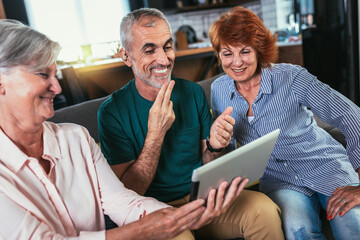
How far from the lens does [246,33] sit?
1446mm

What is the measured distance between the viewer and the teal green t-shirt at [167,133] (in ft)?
4.49

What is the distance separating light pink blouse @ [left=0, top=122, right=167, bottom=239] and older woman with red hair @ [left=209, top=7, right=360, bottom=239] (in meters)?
0.64

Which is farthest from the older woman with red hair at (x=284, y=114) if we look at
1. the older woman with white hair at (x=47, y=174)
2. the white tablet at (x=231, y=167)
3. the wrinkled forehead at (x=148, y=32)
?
the older woman with white hair at (x=47, y=174)

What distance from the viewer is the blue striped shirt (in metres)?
1.39

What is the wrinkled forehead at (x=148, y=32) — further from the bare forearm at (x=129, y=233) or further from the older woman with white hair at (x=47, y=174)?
the bare forearm at (x=129, y=233)

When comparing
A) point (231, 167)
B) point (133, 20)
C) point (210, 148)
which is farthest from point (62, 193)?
point (133, 20)

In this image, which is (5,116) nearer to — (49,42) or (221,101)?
(49,42)

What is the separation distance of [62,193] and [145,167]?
14.8 inches

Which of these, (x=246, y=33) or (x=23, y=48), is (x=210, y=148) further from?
(x=23, y=48)

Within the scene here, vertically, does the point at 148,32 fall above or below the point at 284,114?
above

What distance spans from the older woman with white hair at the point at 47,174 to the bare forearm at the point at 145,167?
0.18m

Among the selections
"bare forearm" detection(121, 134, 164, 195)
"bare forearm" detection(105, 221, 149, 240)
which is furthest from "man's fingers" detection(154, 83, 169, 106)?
"bare forearm" detection(105, 221, 149, 240)

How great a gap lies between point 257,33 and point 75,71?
3.95 feet

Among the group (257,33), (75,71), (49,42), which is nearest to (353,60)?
(257,33)
